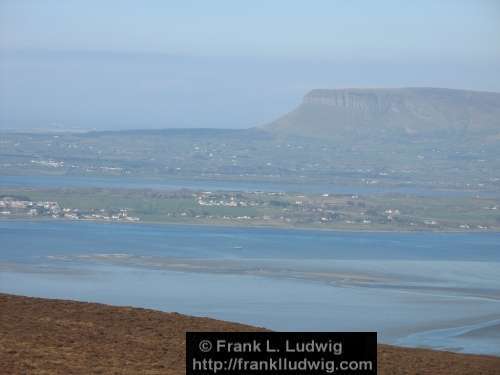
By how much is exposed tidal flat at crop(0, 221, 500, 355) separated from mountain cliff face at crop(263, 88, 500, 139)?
46221 millimetres

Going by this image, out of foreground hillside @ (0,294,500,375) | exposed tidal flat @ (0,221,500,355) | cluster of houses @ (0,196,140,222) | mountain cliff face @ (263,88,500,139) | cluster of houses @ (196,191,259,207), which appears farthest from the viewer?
mountain cliff face @ (263,88,500,139)

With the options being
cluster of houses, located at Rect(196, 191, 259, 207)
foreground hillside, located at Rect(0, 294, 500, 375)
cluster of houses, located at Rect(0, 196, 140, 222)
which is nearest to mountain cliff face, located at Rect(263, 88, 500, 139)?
cluster of houses, located at Rect(196, 191, 259, 207)

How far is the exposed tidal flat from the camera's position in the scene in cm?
1809

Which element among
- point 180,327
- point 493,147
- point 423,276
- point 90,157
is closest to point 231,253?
point 423,276

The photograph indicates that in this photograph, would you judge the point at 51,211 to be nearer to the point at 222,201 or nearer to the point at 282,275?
the point at 222,201

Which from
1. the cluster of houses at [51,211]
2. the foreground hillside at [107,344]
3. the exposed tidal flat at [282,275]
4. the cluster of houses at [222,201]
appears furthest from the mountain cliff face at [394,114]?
the foreground hillside at [107,344]

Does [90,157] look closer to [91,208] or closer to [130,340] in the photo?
[91,208]

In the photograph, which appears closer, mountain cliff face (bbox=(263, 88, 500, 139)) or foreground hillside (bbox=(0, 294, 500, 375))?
foreground hillside (bbox=(0, 294, 500, 375))

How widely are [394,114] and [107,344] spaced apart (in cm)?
8348

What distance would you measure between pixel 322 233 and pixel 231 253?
28.3 feet

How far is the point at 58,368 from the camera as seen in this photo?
7141 mm

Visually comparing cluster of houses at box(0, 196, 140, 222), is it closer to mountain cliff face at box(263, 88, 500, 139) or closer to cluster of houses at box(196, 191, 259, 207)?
cluster of houses at box(196, 191, 259, 207)

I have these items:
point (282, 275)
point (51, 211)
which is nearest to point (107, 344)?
point (282, 275)

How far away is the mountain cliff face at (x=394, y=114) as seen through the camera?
8450 centimetres
